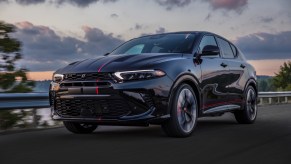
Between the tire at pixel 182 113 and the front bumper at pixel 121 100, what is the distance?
178mm

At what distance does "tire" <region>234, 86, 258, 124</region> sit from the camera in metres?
9.30

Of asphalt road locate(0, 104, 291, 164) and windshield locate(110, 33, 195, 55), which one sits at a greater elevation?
windshield locate(110, 33, 195, 55)

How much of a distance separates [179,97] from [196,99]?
58cm

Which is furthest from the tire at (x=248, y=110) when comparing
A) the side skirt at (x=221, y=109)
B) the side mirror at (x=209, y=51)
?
the side mirror at (x=209, y=51)

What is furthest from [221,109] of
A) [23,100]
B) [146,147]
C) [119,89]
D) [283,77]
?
[283,77]

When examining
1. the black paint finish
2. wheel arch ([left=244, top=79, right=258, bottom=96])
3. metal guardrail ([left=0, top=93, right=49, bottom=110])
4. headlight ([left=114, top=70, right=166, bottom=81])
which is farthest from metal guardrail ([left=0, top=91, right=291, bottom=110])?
wheel arch ([left=244, top=79, right=258, bottom=96])

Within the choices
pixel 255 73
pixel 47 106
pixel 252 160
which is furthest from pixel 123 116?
pixel 255 73

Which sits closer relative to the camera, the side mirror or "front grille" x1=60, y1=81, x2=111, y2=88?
"front grille" x1=60, y1=81, x2=111, y2=88

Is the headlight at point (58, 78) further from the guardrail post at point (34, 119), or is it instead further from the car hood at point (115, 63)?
the guardrail post at point (34, 119)

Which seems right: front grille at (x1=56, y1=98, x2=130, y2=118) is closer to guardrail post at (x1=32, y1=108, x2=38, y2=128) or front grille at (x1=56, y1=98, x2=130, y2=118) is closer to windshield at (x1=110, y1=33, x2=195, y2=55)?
windshield at (x1=110, y1=33, x2=195, y2=55)

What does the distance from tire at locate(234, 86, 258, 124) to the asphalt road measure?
1.24 m

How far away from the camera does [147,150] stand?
18.4 ft

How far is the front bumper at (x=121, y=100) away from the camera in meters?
6.29

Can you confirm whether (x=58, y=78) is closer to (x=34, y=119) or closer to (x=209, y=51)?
(x=209, y=51)
